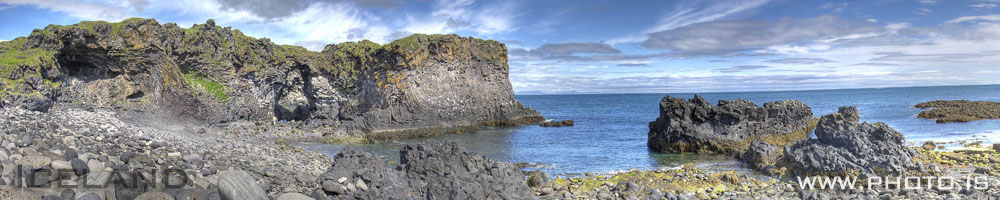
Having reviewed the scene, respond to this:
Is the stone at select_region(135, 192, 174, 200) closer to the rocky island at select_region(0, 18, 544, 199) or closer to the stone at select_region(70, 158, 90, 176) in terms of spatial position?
the rocky island at select_region(0, 18, 544, 199)

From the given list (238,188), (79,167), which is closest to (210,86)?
(79,167)

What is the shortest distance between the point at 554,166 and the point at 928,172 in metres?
11.7

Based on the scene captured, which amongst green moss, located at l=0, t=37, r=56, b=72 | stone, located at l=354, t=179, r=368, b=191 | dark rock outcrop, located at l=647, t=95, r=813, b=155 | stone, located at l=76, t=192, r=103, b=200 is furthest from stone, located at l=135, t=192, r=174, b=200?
dark rock outcrop, located at l=647, t=95, r=813, b=155

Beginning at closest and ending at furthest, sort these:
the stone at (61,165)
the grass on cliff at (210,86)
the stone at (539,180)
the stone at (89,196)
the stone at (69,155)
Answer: the stone at (89,196)
the stone at (61,165)
the stone at (69,155)
the stone at (539,180)
the grass on cliff at (210,86)

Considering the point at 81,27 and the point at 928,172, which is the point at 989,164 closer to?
the point at 928,172

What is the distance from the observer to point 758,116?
2573 centimetres

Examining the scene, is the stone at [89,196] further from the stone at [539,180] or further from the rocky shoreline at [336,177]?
the stone at [539,180]

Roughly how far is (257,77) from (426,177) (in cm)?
2592

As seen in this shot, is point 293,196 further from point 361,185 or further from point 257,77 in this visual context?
point 257,77

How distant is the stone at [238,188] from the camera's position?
7.31 meters

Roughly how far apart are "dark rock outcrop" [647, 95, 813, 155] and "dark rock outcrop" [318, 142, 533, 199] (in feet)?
46.6

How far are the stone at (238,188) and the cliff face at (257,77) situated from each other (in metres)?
11.4

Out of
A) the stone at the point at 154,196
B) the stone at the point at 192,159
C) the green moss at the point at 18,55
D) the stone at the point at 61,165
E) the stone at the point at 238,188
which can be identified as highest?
the green moss at the point at 18,55

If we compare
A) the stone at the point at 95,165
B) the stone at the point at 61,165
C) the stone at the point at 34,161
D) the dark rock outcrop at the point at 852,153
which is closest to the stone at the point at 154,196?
the stone at the point at 61,165
